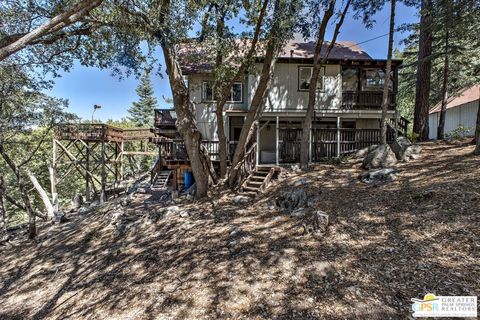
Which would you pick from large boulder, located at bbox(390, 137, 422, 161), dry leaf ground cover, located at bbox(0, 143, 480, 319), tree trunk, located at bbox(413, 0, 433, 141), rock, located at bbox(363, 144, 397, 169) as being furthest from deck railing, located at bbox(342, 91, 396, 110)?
dry leaf ground cover, located at bbox(0, 143, 480, 319)

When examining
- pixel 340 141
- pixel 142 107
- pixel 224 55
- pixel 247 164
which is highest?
pixel 142 107

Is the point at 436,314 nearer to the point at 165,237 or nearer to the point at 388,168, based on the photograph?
the point at 388,168

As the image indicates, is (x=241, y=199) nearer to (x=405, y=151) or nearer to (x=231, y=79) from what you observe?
(x=231, y=79)

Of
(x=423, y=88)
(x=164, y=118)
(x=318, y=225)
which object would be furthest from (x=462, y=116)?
(x=164, y=118)

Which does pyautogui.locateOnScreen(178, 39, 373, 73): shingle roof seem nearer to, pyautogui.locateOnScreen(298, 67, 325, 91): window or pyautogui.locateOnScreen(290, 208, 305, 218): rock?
pyautogui.locateOnScreen(298, 67, 325, 91): window

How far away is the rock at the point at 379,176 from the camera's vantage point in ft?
24.5

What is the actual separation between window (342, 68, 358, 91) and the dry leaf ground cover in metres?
6.94

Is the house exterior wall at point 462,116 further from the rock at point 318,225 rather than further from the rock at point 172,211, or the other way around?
the rock at point 172,211

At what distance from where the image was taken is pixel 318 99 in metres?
13.6

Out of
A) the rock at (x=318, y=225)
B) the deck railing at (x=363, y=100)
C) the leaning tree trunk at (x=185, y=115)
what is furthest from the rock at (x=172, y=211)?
the deck railing at (x=363, y=100)

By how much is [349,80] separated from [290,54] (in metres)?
3.96

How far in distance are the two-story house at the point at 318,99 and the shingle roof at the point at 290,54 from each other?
0.18ft

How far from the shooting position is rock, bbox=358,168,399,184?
748 centimetres

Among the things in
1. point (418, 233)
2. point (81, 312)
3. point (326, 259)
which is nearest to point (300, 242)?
point (326, 259)
